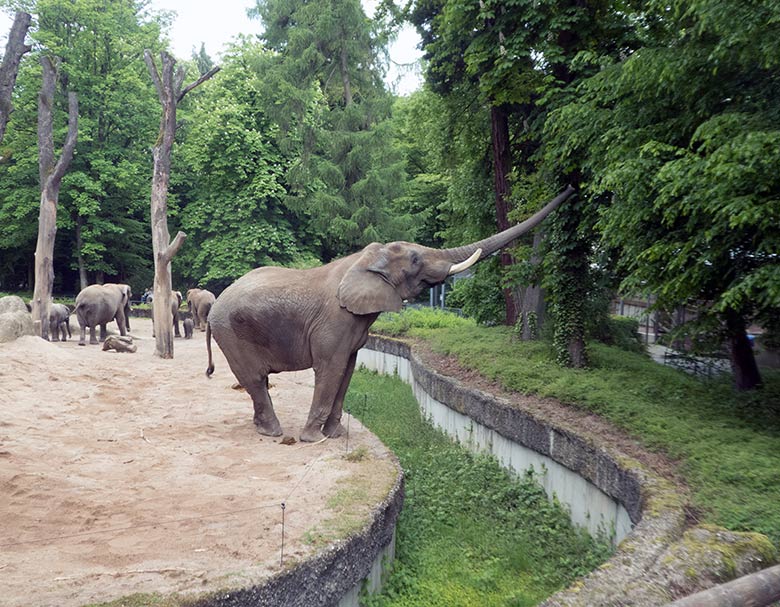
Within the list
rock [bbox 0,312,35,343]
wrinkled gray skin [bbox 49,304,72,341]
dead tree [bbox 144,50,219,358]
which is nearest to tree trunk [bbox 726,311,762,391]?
dead tree [bbox 144,50,219,358]

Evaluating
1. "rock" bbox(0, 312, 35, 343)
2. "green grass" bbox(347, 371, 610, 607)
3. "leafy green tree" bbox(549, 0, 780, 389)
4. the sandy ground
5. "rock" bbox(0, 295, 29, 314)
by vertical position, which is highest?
"leafy green tree" bbox(549, 0, 780, 389)

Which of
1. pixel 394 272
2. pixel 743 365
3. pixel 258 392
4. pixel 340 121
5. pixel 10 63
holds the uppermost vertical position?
pixel 340 121

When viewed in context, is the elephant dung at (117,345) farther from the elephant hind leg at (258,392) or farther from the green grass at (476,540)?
the green grass at (476,540)

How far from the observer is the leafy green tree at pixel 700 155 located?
5633mm

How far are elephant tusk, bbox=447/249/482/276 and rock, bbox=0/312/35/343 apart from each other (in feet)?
36.5

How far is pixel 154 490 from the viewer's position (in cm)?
577

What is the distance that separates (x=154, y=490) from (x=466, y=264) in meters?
4.01

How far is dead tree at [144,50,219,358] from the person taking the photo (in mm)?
16844

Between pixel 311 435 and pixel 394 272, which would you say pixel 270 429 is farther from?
pixel 394 272

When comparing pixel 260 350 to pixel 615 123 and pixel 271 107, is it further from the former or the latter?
pixel 271 107

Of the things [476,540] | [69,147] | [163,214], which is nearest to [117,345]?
[163,214]

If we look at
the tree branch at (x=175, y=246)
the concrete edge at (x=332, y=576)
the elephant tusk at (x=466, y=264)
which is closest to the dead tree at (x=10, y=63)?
the elephant tusk at (x=466, y=264)

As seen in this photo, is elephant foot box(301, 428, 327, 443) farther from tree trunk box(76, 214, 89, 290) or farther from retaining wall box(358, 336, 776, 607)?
tree trunk box(76, 214, 89, 290)

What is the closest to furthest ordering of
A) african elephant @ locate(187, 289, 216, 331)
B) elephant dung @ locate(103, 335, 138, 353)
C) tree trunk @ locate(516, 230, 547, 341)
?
tree trunk @ locate(516, 230, 547, 341), elephant dung @ locate(103, 335, 138, 353), african elephant @ locate(187, 289, 216, 331)
